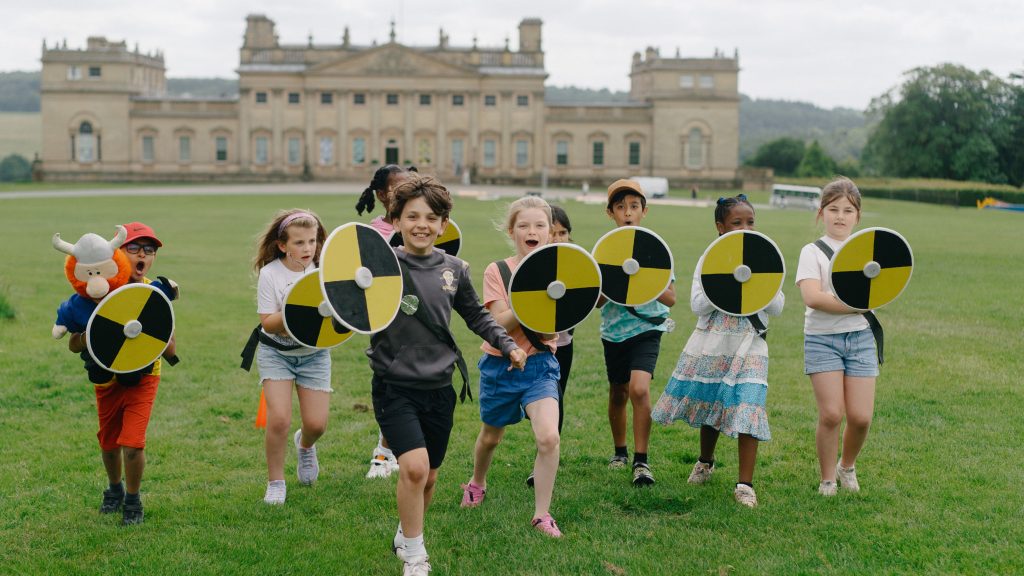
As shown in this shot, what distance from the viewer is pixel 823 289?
6.38 meters

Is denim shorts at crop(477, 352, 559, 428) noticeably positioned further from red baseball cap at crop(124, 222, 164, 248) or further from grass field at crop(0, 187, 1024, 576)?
red baseball cap at crop(124, 222, 164, 248)

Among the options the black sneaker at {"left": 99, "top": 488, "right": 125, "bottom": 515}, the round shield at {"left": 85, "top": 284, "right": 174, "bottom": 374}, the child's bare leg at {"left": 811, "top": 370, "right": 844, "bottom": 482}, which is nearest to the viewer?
the round shield at {"left": 85, "top": 284, "right": 174, "bottom": 374}

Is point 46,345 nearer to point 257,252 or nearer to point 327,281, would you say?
point 257,252

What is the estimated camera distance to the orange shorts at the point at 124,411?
5.80 metres

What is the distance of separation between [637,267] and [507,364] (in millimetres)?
1053

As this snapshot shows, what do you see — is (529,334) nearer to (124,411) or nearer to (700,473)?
(700,473)

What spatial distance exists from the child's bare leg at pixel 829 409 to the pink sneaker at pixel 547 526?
1822mm

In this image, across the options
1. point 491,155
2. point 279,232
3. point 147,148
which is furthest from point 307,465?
point 147,148

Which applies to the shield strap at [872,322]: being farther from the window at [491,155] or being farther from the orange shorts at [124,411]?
the window at [491,155]

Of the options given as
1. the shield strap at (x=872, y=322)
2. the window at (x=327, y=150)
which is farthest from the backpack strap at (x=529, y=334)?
the window at (x=327, y=150)

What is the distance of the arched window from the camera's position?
8306 centimetres

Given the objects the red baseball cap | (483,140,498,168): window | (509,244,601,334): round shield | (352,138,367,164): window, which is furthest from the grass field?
(483,140,498,168): window

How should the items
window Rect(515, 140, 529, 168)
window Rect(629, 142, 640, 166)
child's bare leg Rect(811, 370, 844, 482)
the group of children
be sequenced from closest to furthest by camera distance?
the group of children → child's bare leg Rect(811, 370, 844, 482) → window Rect(515, 140, 529, 168) → window Rect(629, 142, 640, 166)

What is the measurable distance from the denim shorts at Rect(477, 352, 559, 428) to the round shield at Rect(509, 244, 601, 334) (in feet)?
0.95
